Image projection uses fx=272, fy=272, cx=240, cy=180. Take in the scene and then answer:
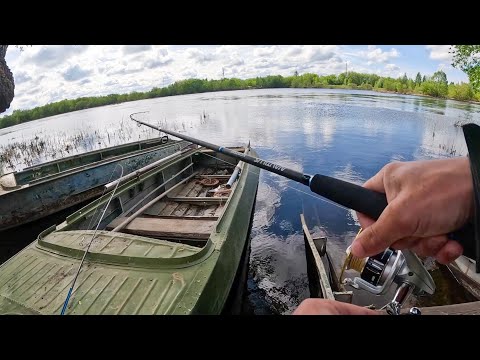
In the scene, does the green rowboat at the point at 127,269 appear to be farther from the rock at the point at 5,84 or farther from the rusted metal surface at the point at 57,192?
the rock at the point at 5,84

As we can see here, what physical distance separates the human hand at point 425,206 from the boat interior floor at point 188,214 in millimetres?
4107

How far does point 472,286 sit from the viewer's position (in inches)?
194

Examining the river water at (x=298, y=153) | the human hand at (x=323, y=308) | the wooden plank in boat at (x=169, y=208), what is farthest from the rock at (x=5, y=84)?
the human hand at (x=323, y=308)

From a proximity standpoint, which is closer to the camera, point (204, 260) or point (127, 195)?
point (204, 260)

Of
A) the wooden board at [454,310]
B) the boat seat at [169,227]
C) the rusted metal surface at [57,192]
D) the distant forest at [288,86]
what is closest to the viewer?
the wooden board at [454,310]

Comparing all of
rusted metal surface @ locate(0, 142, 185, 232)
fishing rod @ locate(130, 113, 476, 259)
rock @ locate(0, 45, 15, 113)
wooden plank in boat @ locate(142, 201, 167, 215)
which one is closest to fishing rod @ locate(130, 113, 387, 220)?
fishing rod @ locate(130, 113, 476, 259)

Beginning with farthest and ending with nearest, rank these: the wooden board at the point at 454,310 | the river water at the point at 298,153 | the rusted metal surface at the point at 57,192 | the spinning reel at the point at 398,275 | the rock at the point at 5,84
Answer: the rock at the point at 5,84 → the rusted metal surface at the point at 57,192 → the river water at the point at 298,153 → the wooden board at the point at 454,310 → the spinning reel at the point at 398,275

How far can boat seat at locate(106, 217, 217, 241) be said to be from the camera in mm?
5022

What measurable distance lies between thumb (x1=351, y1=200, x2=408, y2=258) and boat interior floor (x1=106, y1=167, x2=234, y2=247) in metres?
3.98

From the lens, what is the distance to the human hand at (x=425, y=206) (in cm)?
101

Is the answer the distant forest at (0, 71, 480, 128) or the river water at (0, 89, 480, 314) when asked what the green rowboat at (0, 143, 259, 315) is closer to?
the river water at (0, 89, 480, 314)

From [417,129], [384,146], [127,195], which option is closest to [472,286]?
[127,195]
